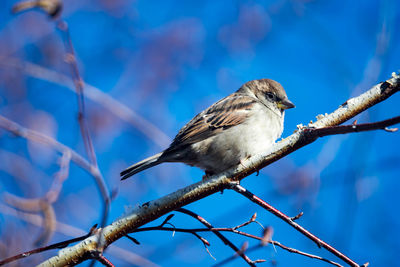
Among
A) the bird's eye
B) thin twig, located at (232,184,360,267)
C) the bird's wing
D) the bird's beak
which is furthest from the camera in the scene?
the bird's eye

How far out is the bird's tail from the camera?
3.37 metres

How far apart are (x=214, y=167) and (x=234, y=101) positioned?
1001mm

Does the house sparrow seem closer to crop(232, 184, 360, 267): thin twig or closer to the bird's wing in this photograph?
the bird's wing

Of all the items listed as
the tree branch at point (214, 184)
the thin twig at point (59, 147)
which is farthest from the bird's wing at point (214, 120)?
the thin twig at point (59, 147)

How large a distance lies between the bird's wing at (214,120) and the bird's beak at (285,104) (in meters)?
0.34

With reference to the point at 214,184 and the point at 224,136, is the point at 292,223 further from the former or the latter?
the point at 224,136

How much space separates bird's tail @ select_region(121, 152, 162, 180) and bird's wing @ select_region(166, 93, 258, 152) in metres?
0.20

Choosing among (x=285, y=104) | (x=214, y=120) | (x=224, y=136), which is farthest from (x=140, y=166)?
(x=285, y=104)

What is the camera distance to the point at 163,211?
2150 millimetres

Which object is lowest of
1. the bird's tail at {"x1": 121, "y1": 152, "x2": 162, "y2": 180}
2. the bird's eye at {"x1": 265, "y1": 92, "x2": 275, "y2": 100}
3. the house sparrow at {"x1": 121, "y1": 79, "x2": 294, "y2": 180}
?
the bird's tail at {"x1": 121, "y1": 152, "x2": 162, "y2": 180}

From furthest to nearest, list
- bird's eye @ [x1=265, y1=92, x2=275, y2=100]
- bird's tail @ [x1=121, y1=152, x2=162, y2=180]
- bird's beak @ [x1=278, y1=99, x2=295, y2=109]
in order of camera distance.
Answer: bird's eye @ [x1=265, y1=92, x2=275, y2=100], bird's beak @ [x1=278, y1=99, x2=295, y2=109], bird's tail @ [x1=121, y1=152, x2=162, y2=180]

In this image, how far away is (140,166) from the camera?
3.45 metres

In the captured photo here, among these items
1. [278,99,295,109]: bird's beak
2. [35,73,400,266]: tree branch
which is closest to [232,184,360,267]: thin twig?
[35,73,400,266]: tree branch

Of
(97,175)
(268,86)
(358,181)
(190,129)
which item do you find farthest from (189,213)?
(268,86)
